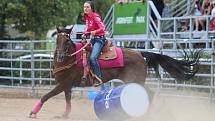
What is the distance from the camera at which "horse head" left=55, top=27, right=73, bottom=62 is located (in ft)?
38.2

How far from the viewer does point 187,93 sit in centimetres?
1508

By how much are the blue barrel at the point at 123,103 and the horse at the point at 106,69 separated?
119cm

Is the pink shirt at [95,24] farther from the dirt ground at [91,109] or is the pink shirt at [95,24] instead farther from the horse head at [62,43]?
the dirt ground at [91,109]

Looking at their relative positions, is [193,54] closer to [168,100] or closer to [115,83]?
[168,100]

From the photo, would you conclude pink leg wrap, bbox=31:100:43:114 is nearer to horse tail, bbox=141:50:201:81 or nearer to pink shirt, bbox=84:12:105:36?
pink shirt, bbox=84:12:105:36

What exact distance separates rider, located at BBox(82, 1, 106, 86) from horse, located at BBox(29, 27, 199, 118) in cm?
34

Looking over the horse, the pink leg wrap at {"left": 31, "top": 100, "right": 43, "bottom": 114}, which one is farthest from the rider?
the pink leg wrap at {"left": 31, "top": 100, "right": 43, "bottom": 114}

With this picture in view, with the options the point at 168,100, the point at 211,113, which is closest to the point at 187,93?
the point at 168,100

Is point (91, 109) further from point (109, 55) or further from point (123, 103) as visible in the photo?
point (123, 103)

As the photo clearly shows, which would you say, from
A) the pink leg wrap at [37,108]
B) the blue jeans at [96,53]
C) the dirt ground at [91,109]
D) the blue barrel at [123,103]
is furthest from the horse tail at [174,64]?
the pink leg wrap at [37,108]

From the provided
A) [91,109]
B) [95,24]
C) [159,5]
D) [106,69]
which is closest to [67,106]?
[106,69]

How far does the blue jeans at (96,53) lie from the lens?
11852 mm

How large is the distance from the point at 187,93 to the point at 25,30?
12824 mm

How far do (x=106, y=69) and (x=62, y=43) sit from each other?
117cm
